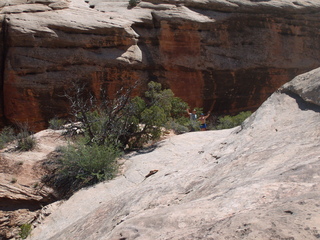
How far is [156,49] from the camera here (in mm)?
15844

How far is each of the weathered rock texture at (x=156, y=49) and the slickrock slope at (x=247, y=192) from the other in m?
9.29

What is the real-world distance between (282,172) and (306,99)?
189cm

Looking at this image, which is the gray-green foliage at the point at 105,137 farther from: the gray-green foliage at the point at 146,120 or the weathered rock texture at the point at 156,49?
the weathered rock texture at the point at 156,49

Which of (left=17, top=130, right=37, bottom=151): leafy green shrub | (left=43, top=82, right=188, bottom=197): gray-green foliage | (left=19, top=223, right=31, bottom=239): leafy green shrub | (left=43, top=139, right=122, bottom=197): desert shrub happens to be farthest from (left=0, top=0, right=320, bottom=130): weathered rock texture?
(left=19, top=223, right=31, bottom=239): leafy green shrub

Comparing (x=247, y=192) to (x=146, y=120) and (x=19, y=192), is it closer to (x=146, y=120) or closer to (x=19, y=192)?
(x=19, y=192)

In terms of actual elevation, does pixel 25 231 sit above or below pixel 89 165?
below

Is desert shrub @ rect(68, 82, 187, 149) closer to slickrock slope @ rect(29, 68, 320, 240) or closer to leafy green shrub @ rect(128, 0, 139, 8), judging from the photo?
slickrock slope @ rect(29, 68, 320, 240)

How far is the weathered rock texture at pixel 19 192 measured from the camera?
6869 millimetres

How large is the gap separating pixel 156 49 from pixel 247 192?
45.9 feet

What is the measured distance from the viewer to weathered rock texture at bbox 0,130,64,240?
6.87 meters

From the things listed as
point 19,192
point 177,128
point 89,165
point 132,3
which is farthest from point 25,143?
point 132,3

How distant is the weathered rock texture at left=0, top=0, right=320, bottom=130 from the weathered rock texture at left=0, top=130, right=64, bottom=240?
632cm

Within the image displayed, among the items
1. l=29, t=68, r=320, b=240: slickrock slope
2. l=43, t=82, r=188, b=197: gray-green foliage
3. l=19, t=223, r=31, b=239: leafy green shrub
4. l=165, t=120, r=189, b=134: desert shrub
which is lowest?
l=165, t=120, r=189, b=134: desert shrub

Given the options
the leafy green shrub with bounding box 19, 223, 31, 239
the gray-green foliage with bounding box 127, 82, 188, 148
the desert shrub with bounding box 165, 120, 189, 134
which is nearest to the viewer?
the leafy green shrub with bounding box 19, 223, 31, 239
